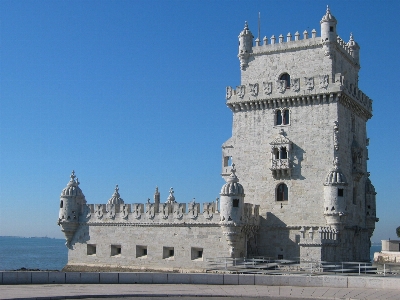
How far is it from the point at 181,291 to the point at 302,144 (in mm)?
20028

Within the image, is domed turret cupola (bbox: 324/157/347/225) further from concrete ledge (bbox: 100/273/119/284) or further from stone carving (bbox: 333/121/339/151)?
concrete ledge (bbox: 100/273/119/284)

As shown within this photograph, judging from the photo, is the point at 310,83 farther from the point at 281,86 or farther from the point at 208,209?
the point at 208,209

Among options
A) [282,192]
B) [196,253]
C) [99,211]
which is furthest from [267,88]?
[99,211]

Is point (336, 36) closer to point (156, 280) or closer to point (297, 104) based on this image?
point (297, 104)

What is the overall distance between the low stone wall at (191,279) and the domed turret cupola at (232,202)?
11.6m

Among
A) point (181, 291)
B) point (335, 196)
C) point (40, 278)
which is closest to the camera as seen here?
point (181, 291)

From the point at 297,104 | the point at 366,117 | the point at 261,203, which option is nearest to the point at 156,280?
the point at 261,203

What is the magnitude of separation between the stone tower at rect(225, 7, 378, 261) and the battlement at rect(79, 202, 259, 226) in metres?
2.55

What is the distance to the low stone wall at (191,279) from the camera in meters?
26.4

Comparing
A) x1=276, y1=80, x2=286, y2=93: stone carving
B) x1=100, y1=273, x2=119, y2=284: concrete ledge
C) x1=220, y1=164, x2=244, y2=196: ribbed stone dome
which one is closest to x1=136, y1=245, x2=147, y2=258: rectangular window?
x1=220, y1=164, x2=244, y2=196: ribbed stone dome

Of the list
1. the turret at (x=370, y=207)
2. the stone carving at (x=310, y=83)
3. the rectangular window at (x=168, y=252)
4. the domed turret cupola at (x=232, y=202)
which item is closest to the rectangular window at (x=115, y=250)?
the rectangular window at (x=168, y=252)

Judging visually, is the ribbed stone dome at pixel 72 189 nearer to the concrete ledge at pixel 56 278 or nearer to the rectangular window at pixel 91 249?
the rectangular window at pixel 91 249

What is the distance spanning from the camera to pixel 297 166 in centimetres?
4181

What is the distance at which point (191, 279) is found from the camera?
91.4 ft
